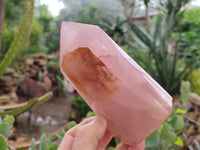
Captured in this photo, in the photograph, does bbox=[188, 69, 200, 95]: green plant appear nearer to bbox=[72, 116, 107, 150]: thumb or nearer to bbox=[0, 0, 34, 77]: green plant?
bbox=[0, 0, 34, 77]: green plant

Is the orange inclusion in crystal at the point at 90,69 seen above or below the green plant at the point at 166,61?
above

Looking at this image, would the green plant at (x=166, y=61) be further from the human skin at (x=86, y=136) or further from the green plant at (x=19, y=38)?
the human skin at (x=86, y=136)

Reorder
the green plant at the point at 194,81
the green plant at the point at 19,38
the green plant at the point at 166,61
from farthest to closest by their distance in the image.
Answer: the green plant at the point at 194,81, the green plant at the point at 166,61, the green plant at the point at 19,38

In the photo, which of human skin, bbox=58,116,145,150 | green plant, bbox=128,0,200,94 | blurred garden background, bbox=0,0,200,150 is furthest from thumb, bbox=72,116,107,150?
green plant, bbox=128,0,200,94

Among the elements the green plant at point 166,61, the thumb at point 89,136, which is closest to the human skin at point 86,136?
the thumb at point 89,136

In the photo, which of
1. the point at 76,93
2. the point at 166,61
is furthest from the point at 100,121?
the point at 76,93

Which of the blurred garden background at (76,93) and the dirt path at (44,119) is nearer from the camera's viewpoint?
the blurred garden background at (76,93)

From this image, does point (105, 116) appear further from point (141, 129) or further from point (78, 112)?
point (78, 112)

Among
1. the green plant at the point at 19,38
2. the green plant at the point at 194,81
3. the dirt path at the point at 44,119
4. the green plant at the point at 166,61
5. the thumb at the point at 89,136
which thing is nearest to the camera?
the thumb at the point at 89,136
